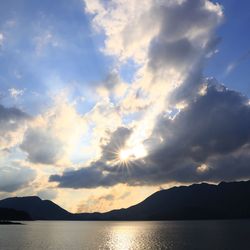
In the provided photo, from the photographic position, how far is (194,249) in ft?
373

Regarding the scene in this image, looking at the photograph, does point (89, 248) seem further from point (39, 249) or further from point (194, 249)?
point (194, 249)

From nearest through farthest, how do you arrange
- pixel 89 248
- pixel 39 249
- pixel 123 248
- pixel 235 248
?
1. pixel 235 248
2. pixel 39 249
3. pixel 89 248
4. pixel 123 248

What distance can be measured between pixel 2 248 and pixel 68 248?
23.3m

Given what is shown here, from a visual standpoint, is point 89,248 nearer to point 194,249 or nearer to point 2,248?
point 2,248

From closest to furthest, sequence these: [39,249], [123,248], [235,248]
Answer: [235,248] < [39,249] < [123,248]

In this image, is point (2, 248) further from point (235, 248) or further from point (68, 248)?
point (235, 248)

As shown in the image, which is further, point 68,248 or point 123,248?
point 123,248

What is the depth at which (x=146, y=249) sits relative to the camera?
126 metres

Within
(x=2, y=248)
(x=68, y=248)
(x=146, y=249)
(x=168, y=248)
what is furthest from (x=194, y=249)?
(x=2, y=248)

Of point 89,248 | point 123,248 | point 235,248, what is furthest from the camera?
point 123,248

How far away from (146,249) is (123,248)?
47.0 feet

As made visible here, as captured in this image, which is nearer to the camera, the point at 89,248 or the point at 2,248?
the point at 2,248

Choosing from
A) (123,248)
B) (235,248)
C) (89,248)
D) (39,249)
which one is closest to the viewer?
(235,248)

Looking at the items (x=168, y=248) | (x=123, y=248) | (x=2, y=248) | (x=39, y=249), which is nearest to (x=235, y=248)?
(x=168, y=248)
